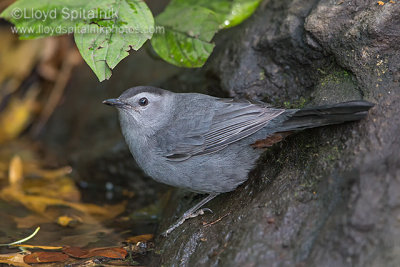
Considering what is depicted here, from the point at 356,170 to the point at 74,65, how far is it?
226 inches

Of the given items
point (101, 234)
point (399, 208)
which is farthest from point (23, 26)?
point (399, 208)

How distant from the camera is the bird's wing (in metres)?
3.72

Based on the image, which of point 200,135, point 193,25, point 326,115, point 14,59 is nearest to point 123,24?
point 193,25

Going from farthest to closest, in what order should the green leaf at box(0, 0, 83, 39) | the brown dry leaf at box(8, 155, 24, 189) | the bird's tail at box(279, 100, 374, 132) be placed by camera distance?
the brown dry leaf at box(8, 155, 24, 189) → the green leaf at box(0, 0, 83, 39) → the bird's tail at box(279, 100, 374, 132)

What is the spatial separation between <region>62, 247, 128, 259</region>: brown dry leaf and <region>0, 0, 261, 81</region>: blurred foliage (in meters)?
1.56

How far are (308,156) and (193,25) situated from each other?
205 centimetres

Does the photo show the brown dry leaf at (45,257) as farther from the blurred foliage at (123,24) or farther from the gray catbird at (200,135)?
the blurred foliage at (123,24)

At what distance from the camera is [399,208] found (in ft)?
8.50

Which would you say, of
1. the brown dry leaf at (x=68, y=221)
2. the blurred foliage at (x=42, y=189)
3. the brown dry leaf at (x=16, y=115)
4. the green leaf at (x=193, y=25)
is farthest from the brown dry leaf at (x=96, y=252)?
the brown dry leaf at (x=16, y=115)

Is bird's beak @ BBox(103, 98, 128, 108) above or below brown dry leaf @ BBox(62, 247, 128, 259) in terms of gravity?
above

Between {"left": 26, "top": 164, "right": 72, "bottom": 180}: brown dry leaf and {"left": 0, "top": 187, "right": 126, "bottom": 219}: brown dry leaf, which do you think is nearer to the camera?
{"left": 0, "top": 187, "right": 126, "bottom": 219}: brown dry leaf

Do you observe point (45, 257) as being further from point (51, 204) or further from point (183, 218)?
point (51, 204)

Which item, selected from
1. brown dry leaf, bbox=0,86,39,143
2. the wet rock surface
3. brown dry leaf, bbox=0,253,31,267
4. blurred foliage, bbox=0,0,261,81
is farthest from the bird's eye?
brown dry leaf, bbox=0,86,39,143

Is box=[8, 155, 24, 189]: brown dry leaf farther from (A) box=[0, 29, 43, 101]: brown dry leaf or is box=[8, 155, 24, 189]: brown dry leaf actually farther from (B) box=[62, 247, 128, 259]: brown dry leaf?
(B) box=[62, 247, 128, 259]: brown dry leaf
